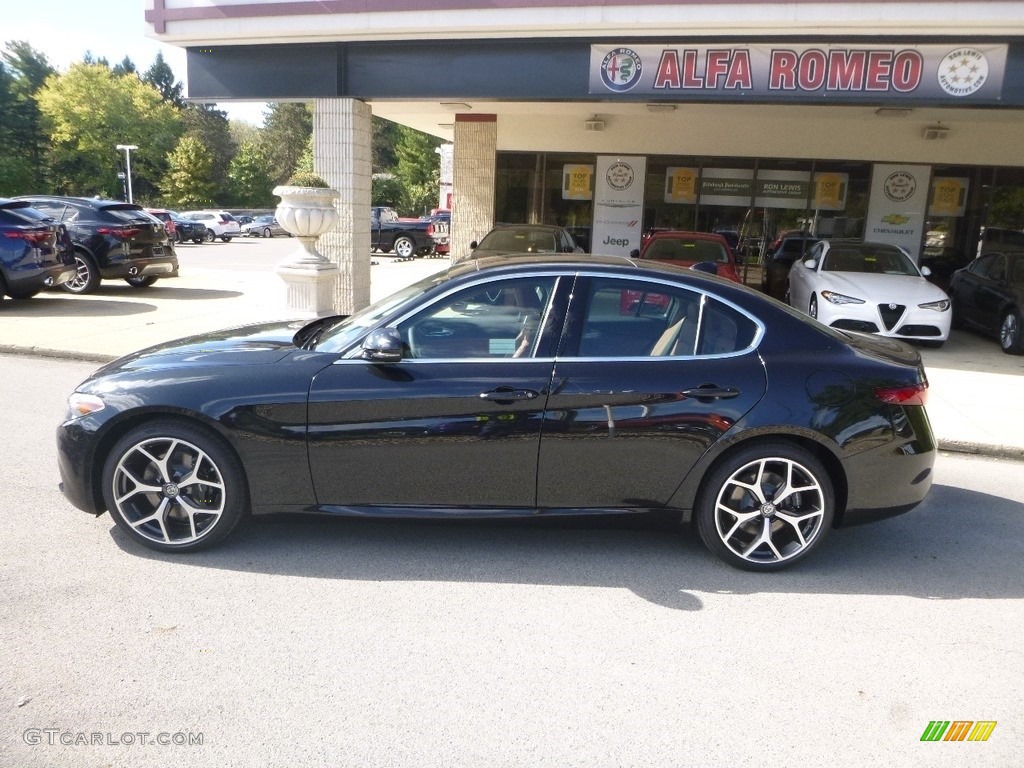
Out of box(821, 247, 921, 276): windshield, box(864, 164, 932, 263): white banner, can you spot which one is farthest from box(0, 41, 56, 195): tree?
box(821, 247, 921, 276): windshield

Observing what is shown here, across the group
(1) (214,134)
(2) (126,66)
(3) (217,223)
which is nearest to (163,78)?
(2) (126,66)

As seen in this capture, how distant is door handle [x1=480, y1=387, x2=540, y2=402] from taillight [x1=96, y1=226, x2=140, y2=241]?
40.6 ft

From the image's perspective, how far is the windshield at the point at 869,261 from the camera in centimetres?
1235

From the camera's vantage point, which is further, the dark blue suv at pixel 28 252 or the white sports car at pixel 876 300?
the dark blue suv at pixel 28 252

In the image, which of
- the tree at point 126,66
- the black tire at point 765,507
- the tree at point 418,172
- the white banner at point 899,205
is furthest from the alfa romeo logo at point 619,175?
the tree at point 126,66

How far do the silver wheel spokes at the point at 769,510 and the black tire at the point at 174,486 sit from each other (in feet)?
8.08

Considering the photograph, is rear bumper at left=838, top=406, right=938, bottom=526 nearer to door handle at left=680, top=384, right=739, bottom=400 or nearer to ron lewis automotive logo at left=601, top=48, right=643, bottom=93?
door handle at left=680, top=384, right=739, bottom=400

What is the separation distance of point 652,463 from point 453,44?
8.46 m

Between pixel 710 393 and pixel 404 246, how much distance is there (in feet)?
82.6

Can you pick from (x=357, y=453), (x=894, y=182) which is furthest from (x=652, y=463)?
(x=894, y=182)

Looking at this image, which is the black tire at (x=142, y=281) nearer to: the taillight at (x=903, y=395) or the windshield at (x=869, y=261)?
the windshield at (x=869, y=261)

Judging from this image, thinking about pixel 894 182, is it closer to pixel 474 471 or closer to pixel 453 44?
pixel 453 44

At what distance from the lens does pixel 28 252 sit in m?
12.1

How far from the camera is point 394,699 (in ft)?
9.92
